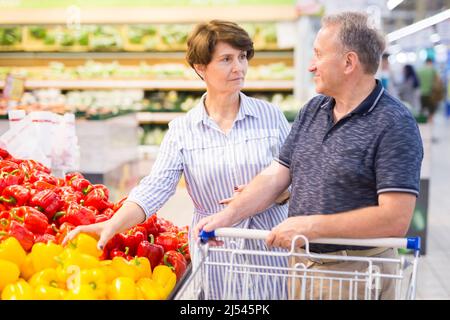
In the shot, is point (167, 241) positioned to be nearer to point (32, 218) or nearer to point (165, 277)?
point (165, 277)

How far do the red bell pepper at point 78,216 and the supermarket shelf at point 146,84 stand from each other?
22.7 feet

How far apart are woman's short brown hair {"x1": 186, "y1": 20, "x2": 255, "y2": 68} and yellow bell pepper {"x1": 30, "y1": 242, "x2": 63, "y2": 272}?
100cm

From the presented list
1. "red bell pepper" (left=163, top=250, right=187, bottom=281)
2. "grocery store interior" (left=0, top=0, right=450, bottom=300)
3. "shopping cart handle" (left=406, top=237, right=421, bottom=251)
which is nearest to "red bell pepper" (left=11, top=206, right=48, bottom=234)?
"red bell pepper" (left=163, top=250, right=187, bottom=281)

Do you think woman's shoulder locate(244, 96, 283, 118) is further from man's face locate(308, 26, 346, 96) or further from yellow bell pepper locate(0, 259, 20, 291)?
yellow bell pepper locate(0, 259, 20, 291)

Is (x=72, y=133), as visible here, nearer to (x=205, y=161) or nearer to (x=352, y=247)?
(x=205, y=161)

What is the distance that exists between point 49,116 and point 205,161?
134 centimetres

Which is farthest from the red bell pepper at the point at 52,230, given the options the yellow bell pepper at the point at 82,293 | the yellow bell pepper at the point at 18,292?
the yellow bell pepper at the point at 82,293

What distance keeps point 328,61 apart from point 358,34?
0.12 meters

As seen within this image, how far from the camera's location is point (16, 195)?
2.70 meters

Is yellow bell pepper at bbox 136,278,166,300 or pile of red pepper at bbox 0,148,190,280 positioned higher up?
pile of red pepper at bbox 0,148,190,280

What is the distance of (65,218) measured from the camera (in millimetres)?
2559

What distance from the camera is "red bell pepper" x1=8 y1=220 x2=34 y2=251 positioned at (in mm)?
2264

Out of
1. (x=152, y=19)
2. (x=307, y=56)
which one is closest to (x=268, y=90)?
(x=307, y=56)

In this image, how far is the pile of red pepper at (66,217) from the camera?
2396 mm
